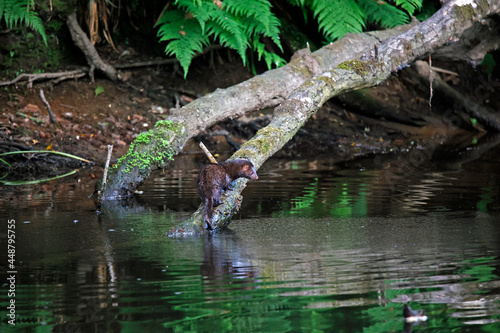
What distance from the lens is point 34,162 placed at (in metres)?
7.73

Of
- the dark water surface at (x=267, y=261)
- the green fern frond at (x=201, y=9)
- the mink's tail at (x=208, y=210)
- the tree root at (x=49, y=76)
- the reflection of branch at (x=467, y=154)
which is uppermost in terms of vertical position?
the green fern frond at (x=201, y=9)

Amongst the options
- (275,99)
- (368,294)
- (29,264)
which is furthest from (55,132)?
(368,294)

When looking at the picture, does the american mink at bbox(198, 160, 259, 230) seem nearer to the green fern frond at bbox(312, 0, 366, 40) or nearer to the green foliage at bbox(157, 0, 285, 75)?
the green foliage at bbox(157, 0, 285, 75)

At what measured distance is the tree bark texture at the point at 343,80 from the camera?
493cm

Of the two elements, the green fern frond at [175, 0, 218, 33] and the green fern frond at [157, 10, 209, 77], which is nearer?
the green fern frond at [175, 0, 218, 33]

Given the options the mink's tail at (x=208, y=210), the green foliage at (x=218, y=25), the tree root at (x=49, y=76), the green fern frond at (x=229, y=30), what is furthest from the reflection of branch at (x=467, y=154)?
the tree root at (x=49, y=76)

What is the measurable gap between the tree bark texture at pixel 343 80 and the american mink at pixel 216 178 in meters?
0.11

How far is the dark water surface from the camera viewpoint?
2.94 meters

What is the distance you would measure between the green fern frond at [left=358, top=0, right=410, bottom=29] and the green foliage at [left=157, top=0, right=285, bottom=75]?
5.30ft

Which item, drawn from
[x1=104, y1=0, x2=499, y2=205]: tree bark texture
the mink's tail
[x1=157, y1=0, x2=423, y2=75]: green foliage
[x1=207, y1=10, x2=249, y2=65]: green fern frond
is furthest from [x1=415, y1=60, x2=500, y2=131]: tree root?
the mink's tail

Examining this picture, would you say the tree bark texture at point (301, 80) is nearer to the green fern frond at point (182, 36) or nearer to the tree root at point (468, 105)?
the green fern frond at point (182, 36)

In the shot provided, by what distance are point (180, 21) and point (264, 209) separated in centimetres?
504

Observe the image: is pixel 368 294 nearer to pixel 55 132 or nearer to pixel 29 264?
pixel 29 264

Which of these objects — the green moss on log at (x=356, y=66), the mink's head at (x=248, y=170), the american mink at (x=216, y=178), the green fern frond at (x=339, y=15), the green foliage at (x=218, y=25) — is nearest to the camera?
the american mink at (x=216, y=178)
